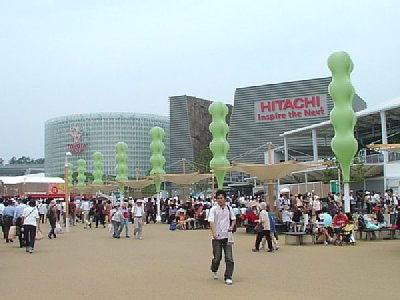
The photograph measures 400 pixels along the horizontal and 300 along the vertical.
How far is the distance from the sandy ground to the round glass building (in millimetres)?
89884

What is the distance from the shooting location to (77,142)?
10406 centimetres

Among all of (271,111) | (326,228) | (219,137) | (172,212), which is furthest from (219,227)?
(271,111)

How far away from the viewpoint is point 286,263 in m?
10.2

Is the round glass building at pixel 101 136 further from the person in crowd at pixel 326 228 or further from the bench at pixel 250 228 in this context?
the person in crowd at pixel 326 228

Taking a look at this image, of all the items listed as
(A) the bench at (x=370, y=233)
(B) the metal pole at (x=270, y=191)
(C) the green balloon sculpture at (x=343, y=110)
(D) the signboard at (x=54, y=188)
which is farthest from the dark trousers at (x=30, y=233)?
(D) the signboard at (x=54, y=188)

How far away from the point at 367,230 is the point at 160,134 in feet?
56.2

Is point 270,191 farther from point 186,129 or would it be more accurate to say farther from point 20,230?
point 186,129

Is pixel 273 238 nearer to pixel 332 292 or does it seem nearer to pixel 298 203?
pixel 332 292

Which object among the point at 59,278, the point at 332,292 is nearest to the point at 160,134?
the point at 59,278

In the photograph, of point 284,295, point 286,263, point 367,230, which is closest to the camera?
point 284,295

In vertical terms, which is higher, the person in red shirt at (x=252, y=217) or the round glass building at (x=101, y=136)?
the round glass building at (x=101, y=136)

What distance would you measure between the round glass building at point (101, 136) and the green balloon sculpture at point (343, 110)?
8649cm

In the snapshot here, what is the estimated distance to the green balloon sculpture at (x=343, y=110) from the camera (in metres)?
16.7

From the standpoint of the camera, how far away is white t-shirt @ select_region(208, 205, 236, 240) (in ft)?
27.5
